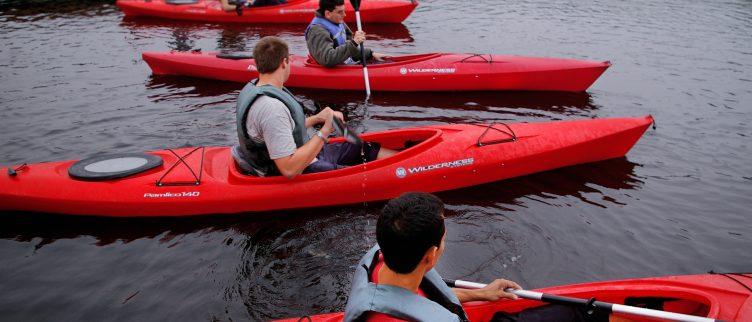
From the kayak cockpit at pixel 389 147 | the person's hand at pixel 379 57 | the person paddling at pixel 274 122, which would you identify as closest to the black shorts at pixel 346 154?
the kayak cockpit at pixel 389 147

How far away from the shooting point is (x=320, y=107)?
25.5ft

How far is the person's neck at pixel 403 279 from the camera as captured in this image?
206 centimetres

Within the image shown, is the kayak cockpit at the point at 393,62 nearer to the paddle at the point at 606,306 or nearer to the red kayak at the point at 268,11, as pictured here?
the red kayak at the point at 268,11

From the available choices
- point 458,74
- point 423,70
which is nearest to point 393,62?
point 423,70

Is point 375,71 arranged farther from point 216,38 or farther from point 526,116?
point 216,38

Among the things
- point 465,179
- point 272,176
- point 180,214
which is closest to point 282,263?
point 272,176

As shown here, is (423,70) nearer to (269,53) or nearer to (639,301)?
(269,53)

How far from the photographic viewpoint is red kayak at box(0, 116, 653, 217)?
4.62 meters

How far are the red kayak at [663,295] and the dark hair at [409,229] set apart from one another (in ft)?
3.20

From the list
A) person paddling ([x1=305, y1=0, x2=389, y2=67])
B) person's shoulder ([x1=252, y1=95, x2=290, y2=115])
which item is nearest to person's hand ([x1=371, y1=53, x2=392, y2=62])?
person paddling ([x1=305, y1=0, x2=389, y2=67])

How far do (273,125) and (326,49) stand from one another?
11.5ft

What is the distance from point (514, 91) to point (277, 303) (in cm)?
529

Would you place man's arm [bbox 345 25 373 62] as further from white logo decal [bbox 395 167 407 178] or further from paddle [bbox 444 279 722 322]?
paddle [bbox 444 279 722 322]

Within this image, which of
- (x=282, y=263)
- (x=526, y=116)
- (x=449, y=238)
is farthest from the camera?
(x=526, y=116)
